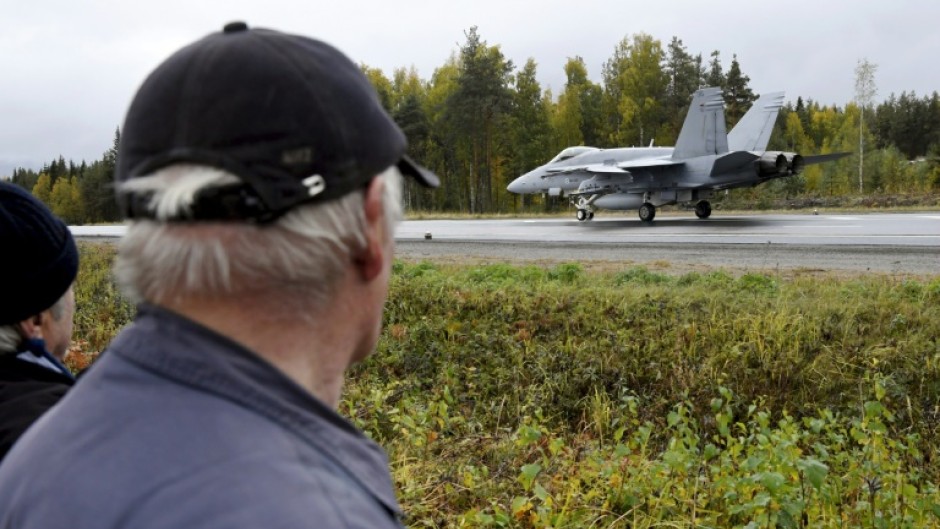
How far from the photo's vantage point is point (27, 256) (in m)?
2.20

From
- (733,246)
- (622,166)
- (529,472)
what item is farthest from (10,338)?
(622,166)

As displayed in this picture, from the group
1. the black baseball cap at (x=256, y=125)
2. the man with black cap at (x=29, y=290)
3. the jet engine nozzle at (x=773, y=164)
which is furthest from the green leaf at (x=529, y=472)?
the jet engine nozzle at (x=773, y=164)

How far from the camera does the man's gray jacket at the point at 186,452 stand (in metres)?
0.91

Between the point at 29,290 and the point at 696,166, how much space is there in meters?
22.1

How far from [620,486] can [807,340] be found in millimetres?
4446

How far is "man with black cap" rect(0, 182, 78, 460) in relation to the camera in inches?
83.3

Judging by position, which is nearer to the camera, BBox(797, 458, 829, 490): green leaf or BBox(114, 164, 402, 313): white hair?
BBox(114, 164, 402, 313): white hair

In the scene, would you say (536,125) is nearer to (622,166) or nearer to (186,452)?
(622,166)

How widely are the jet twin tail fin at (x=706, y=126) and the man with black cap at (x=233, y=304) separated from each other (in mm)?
22788

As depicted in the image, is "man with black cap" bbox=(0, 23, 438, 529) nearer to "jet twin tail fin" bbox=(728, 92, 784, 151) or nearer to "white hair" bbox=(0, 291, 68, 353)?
"white hair" bbox=(0, 291, 68, 353)

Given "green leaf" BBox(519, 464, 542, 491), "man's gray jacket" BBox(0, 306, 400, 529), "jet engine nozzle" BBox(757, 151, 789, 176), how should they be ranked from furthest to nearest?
"jet engine nozzle" BBox(757, 151, 789, 176), "green leaf" BBox(519, 464, 542, 491), "man's gray jacket" BBox(0, 306, 400, 529)

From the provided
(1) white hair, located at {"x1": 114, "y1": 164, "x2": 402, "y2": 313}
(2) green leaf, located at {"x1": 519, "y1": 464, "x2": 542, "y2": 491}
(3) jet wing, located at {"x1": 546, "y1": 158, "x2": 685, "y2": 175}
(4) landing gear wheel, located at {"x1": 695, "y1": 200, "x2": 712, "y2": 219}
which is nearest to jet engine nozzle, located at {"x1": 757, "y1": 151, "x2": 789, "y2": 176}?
(4) landing gear wheel, located at {"x1": 695, "y1": 200, "x2": 712, "y2": 219}

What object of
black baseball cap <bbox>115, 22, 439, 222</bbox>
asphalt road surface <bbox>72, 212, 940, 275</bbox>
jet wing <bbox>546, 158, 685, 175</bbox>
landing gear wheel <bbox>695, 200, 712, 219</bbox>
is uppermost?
jet wing <bbox>546, 158, 685, 175</bbox>

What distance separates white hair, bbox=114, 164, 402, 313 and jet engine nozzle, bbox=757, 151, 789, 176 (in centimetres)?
2214
